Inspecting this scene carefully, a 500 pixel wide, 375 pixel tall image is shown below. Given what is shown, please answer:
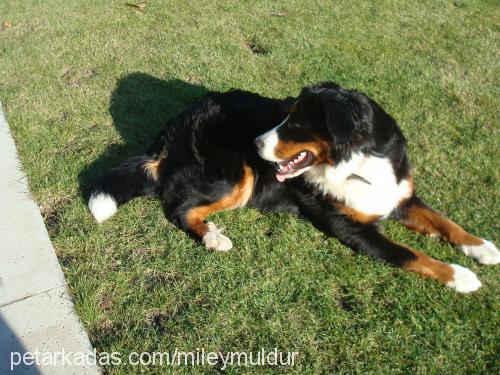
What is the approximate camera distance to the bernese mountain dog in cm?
281

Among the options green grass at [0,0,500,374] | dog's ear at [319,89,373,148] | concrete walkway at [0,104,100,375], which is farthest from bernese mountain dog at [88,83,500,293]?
concrete walkway at [0,104,100,375]

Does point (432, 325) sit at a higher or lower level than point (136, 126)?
higher

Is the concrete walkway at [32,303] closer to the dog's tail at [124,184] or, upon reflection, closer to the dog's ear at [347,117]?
the dog's tail at [124,184]

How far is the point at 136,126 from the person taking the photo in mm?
4531

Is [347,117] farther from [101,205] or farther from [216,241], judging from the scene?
[101,205]

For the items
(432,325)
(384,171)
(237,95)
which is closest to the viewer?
(432,325)

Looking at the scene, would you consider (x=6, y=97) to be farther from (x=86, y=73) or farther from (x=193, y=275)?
(x=193, y=275)

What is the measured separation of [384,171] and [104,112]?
318 cm

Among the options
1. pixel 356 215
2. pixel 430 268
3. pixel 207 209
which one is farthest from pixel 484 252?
pixel 207 209

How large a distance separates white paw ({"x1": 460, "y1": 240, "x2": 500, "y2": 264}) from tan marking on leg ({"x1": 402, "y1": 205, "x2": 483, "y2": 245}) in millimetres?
33

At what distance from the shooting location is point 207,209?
3453 millimetres

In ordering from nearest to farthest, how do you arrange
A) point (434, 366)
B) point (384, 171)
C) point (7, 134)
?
point (434, 366) → point (384, 171) → point (7, 134)

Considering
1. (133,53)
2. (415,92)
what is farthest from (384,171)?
(133,53)

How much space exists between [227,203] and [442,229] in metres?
1.64
